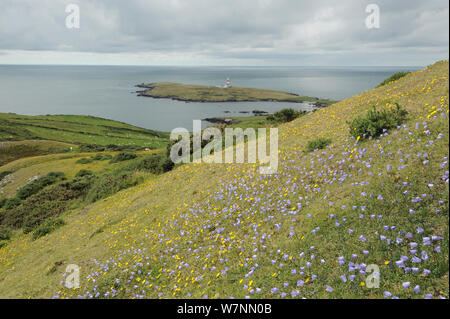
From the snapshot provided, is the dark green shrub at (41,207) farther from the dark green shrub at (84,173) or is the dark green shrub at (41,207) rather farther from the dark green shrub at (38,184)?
the dark green shrub at (84,173)

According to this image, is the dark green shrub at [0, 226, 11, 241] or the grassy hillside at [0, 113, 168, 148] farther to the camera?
the grassy hillside at [0, 113, 168, 148]

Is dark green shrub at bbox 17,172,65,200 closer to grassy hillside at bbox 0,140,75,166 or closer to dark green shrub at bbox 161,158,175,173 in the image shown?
dark green shrub at bbox 161,158,175,173

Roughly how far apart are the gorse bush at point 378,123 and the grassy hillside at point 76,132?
111 meters

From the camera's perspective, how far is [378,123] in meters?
11.0

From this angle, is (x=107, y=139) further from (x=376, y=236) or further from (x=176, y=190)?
(x=376, y=236)

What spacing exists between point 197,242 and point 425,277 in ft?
25.3

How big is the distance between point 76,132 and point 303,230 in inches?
5863

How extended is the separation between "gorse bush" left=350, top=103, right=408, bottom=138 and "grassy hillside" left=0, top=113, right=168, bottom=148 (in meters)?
111

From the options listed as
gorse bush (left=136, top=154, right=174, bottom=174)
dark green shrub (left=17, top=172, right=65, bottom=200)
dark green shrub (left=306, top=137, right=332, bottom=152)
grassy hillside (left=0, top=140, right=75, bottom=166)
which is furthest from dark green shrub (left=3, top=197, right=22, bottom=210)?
grassy hillside (left=0, top=140, right=75, bottom=166)

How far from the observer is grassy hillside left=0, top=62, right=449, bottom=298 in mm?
6398

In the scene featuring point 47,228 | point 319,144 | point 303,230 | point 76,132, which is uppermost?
point 319,144

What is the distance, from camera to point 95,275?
11867mm

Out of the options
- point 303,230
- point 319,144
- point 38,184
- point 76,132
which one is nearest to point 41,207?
point 38,184

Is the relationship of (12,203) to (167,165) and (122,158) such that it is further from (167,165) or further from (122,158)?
(167,165)
